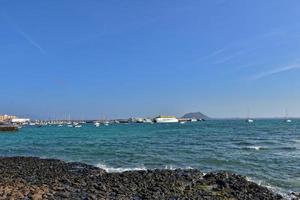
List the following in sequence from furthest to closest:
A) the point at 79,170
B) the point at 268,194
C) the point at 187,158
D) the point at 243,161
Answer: the point at 187,158, the point at 243,161, the point at 79,170, the point at 268,194

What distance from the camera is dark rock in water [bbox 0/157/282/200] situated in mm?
20094

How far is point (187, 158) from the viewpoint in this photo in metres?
41.6

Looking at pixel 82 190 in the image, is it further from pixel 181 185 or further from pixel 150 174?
pixel 150 174

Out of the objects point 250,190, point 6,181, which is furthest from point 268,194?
point 6,181

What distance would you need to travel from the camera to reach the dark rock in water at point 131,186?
20.1 meters

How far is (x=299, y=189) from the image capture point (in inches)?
988

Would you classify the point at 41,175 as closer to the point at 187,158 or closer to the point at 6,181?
Result: the point at 6,181

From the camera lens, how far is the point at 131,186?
74.9 feet

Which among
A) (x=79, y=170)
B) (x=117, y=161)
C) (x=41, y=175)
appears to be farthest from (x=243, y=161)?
(x=41, y=175)

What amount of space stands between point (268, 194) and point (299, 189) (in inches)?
153

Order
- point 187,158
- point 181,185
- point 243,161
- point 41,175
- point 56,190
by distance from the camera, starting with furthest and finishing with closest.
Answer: point 187,158 < point 243,161 < point 41,175 < point 181,185 < point 56,190

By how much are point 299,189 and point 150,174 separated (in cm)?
934

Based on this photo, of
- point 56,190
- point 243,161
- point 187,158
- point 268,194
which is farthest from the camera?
point 187,158

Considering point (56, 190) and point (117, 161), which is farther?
point (117, 161)
